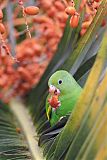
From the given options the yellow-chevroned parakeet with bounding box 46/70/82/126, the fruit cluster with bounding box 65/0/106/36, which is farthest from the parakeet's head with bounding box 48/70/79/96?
the fruit cluster with bounding box 65/0/106/36

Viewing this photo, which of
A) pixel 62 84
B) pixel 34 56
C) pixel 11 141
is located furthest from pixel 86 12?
pixel 34 56

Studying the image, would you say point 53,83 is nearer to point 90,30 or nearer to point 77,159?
point 90,30

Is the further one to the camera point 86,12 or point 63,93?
point 86,12

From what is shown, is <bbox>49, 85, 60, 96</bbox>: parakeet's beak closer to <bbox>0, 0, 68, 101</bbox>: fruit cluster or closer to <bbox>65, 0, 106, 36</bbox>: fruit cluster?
<bbox>65, 0, 106, 36</bbox>: fruit cluster

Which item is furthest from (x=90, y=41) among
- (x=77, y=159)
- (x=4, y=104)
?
(x=4, y=104)

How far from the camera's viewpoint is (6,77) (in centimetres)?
175

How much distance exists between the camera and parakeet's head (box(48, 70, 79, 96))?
1.17m

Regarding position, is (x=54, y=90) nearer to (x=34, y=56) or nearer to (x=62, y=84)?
(x=62, y=84)

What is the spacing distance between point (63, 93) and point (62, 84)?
0.07 feet

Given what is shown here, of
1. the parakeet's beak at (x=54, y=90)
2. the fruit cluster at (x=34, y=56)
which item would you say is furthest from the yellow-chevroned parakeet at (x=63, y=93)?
the fruit cluster at (x=34, y=56)

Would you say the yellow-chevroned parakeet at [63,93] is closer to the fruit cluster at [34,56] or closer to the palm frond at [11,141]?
the palm frond at [11,141]

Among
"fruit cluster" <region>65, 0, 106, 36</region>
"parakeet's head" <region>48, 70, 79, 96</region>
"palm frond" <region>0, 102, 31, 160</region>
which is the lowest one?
"palm frond" <region>0, 102, 31, 160</region>

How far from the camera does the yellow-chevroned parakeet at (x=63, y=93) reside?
3.81 ft

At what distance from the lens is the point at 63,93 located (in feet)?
3.86
